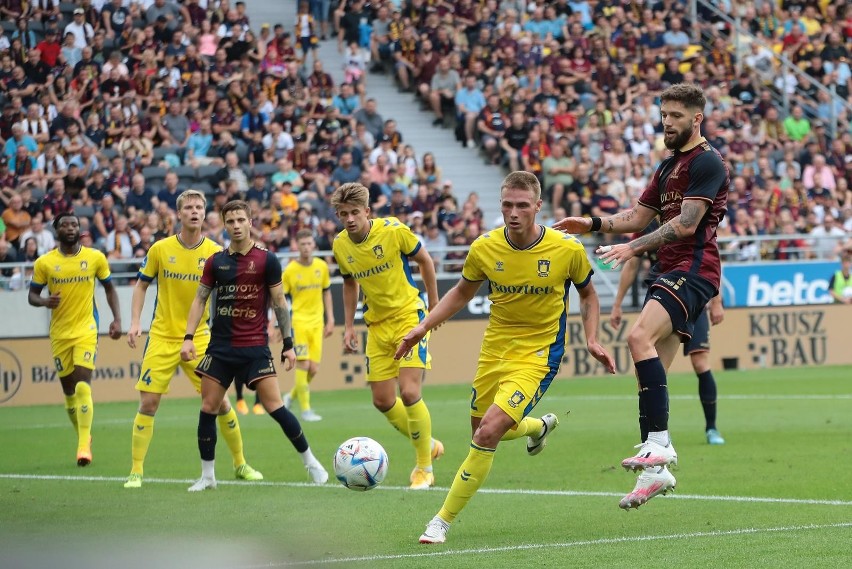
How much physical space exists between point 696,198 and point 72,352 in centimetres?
783

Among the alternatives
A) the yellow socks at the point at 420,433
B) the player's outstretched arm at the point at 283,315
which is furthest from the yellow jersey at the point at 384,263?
the yellow socks at the point at 420,433

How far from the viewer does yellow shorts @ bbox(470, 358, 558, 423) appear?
8758mm

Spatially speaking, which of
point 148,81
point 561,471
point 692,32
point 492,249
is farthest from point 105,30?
point 492,249

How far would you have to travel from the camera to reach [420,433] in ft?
38.0

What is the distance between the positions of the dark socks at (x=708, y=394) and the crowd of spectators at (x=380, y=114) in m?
10.7

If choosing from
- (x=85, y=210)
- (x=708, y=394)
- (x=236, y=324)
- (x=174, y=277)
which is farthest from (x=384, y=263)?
(x=85, y=210)

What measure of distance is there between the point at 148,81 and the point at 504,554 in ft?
65.4

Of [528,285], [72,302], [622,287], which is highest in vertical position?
[528,285]

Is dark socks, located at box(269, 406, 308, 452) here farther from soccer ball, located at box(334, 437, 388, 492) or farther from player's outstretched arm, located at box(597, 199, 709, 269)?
player's outstretched arm, located at box(597, 199, 709, 269)

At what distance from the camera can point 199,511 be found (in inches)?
400

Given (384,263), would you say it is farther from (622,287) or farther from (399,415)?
(622,287)

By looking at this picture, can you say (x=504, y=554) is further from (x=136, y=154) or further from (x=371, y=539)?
(x=136, y=154)

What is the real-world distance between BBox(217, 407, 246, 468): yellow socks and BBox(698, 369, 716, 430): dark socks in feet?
15.7

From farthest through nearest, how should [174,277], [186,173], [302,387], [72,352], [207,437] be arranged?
[186,173], [302,387], [72,352], [174,277], [207,437]
